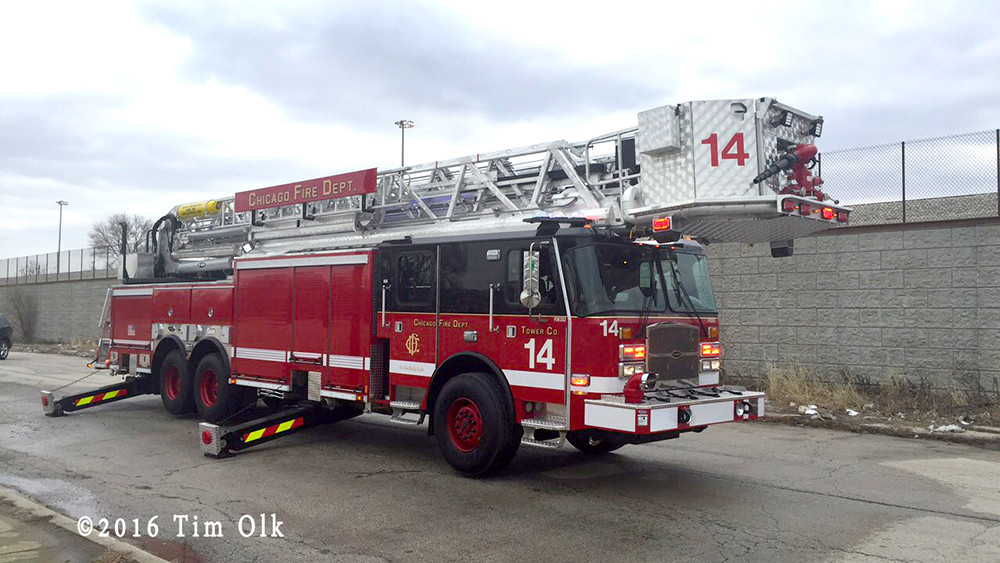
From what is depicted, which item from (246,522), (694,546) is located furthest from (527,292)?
(246,522)

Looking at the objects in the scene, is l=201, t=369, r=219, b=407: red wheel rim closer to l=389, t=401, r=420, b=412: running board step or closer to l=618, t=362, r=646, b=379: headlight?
l=389, t=401, r=420, b=412: running board step

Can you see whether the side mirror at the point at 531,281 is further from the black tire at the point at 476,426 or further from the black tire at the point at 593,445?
the black tire at the point at 593,445

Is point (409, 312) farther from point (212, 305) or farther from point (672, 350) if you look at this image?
point (212, 305)

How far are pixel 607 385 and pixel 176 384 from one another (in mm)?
8109

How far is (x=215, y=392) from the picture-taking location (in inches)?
444

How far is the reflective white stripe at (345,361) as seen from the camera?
8.91 meters

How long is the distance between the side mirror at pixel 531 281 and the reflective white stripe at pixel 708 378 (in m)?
1.96

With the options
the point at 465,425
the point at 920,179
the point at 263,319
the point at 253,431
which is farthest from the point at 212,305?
the point at 920,179

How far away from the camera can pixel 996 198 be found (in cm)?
1160

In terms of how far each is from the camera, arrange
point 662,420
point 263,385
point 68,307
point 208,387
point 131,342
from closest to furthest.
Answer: point 662,420 < point 263,385 < point 208,387 < point 131,342 < point 68,307

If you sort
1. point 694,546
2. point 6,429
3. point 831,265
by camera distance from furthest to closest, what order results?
point 831,265
point 6,429
point 694,546

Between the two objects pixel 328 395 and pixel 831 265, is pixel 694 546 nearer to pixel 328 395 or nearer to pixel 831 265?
pixel 328 395

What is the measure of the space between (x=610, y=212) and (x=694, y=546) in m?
3.14

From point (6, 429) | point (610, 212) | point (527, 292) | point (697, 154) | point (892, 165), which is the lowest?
point (6, 429)
